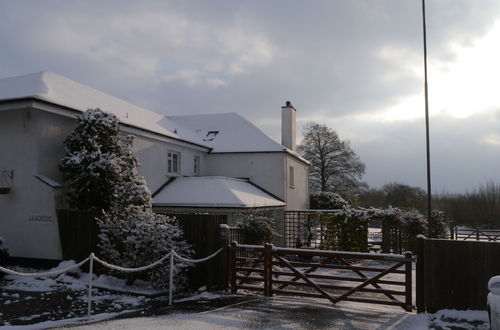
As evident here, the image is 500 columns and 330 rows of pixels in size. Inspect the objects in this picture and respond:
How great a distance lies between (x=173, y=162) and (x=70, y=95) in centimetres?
605

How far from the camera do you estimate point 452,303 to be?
8.01 meters

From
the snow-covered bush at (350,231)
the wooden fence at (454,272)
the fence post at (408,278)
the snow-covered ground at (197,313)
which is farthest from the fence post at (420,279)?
the snow-covered bush at (350,231)

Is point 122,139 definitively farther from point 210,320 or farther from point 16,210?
point 210,320

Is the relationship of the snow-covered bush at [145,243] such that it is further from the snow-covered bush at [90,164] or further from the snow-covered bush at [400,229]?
the snow-covered bush at [400,229]

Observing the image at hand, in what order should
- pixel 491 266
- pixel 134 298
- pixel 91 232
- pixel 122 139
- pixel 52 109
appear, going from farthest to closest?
pixel 122 139 < pixel 52 109 < pixel 91 232 < pixel 134 298 < pixel 491 266

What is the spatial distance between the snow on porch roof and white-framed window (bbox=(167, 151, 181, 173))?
0.62 metres

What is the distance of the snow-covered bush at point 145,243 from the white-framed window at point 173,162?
881cm

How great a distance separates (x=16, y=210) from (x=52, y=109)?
3.24 meters

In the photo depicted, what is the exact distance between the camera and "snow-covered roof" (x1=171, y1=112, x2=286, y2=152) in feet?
74.5

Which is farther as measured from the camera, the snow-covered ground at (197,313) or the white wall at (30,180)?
the white wall at (30,180)

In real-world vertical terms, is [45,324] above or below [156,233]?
below

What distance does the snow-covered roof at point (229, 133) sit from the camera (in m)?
22.7

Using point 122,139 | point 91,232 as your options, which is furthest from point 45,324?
point 122,139

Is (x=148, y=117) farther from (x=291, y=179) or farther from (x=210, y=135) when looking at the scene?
(x=291, y=179)
